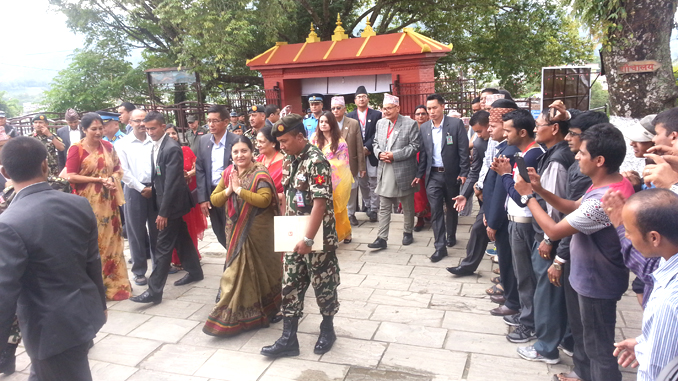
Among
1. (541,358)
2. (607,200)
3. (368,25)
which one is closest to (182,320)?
(541,358)

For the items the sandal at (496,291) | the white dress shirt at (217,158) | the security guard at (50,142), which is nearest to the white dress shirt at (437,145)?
the sandal at (496,291)

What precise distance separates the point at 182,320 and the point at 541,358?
314 cm

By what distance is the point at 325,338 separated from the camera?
3.78m

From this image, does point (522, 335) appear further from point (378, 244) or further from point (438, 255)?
point (378, 244)

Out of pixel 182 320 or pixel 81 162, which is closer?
pixel 182 320

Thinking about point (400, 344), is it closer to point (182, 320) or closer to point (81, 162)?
point (182, 320)

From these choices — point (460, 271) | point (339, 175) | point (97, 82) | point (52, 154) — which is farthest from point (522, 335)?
point (97, 82)

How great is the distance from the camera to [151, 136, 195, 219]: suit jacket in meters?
4.77

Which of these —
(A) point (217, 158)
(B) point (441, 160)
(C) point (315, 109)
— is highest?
(C) point (315, 109)

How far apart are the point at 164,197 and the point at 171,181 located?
0.58ft

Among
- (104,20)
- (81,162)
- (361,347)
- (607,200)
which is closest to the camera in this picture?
(607,200)

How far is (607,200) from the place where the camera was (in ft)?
7.71

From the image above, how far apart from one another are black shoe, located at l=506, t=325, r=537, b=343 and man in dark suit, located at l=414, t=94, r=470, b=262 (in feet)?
6.20

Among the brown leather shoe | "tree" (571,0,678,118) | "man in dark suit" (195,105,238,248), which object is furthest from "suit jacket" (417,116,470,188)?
"man in dark suit" (195,105,238,248)
